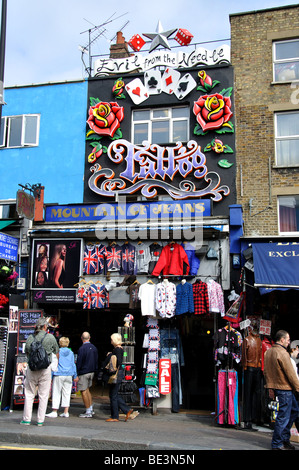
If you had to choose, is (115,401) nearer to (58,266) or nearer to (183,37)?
(58,266)

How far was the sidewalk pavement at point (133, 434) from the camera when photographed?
8.32 m

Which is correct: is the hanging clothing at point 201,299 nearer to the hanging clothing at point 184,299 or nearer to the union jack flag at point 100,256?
the hanging clothing at point 184,299

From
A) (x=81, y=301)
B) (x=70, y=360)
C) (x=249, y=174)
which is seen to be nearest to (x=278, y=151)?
(x=249, y=174)

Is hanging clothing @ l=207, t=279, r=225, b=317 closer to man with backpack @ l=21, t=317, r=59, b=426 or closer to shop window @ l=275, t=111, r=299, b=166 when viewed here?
man with backpack @ l=21, t=317, r=59, b=426

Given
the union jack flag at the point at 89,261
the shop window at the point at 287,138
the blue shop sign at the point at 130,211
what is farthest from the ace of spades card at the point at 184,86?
the union jack flag at the point at 89,261

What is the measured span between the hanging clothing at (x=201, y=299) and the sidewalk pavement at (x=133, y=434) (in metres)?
2.65

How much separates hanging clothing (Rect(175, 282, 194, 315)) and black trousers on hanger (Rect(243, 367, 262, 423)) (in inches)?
82.3

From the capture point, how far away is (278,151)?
15.0 metres

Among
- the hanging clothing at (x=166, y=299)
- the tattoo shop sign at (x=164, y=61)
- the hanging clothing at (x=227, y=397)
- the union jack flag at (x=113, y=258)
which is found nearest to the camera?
the hanging clothing at (x=227, y=397)

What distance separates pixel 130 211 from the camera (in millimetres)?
14492

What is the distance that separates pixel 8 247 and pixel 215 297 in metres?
6.07

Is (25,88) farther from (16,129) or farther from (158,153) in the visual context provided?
(158,153)

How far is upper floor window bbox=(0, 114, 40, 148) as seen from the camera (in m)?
16.7
